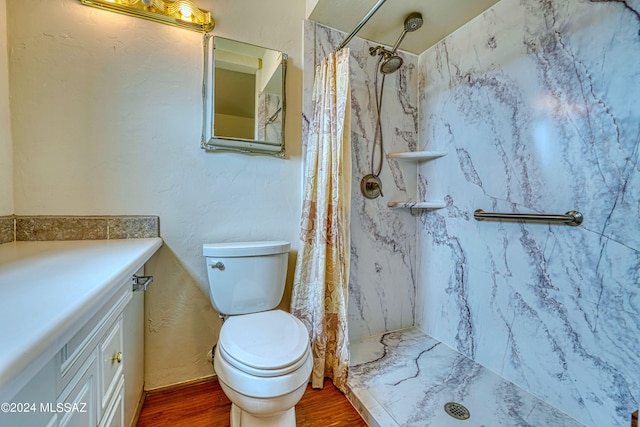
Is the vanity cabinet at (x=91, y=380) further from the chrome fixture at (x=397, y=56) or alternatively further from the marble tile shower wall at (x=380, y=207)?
the chrome fixture at (x=397, y=56)

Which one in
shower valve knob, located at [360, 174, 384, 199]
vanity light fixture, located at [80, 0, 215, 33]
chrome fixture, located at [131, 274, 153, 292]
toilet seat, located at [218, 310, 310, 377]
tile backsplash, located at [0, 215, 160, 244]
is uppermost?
vanity light fixture, located at [80, 0, 215, 33]

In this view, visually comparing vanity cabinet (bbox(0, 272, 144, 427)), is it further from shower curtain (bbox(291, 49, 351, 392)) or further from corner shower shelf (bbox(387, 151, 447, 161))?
corner shower shelf (bbox(387, 151, 447, 161))

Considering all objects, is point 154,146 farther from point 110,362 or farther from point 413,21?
point 413,21

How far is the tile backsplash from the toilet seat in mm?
620

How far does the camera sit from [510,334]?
1.40m

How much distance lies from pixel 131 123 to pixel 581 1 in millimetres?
2071

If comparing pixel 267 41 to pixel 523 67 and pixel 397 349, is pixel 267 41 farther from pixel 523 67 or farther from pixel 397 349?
pixel 397 349

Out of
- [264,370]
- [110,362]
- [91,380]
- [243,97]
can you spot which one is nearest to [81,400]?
[91,380]

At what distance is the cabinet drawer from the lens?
71cm

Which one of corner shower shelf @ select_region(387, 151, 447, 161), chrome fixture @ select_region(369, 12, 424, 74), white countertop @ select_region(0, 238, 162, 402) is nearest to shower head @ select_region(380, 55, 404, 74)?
chrome fixture @ select_region(369, 12, 424, 74)

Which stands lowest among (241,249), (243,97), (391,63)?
(241,249)

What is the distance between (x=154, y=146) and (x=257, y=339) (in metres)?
1.03

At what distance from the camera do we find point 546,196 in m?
1.27

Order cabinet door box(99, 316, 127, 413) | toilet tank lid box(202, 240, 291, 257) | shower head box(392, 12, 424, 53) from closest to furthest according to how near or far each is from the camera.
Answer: cabinet door box(99, 316, 127, 413)
toilet tank lid box(202, 240, 291, 257)
shower head box(392, 12, 424, 53)
